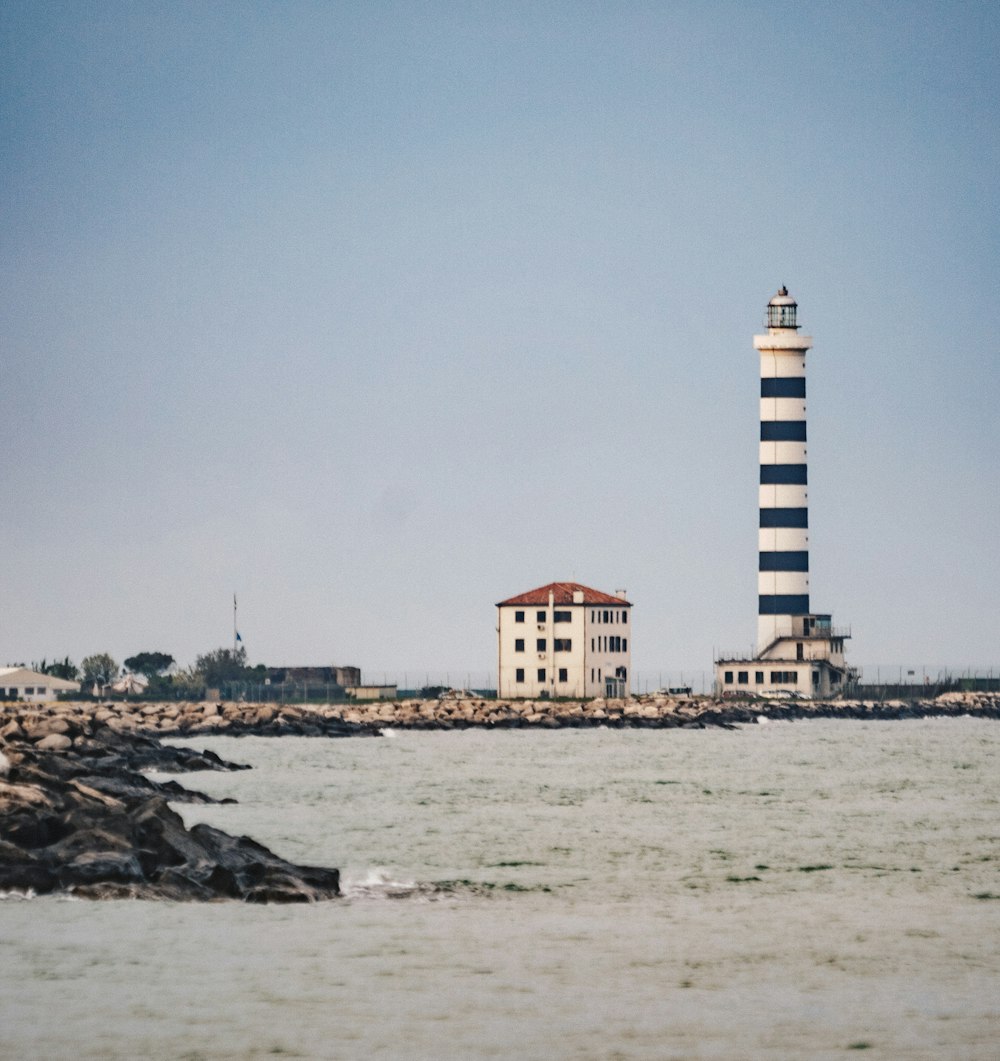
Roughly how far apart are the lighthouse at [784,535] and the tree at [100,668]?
141 feet

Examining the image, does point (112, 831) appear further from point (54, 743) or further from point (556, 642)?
point (556, 642)

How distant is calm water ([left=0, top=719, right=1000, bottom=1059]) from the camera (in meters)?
13.0

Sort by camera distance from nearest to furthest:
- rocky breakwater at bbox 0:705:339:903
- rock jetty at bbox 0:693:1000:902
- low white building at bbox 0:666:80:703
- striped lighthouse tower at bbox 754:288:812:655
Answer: rocky breakwater at bbox 0:705:339:903 → rock jetty at bbox 0:693:1000:902 → striped lighthouse tower at bbox 754:288:812:655 → low white building at bbox 0:666:80:703

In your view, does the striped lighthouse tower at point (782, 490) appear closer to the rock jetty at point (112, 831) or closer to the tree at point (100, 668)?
the rock jetty at point (112, 831)

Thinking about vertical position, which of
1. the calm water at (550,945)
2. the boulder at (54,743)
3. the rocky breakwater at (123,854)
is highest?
the boulder at (54,743)

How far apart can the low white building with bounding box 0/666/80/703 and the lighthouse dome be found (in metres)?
39.1

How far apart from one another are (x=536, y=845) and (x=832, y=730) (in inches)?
1882

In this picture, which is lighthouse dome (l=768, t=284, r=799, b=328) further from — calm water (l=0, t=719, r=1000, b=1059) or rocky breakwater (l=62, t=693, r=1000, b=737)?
calm water (l=0, t=719, r=1000, b=1059)

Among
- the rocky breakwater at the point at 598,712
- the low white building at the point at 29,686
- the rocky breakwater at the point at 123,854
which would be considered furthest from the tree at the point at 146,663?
the rocky breakwater at the point at 123,854

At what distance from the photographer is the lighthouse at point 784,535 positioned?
79.8 metres

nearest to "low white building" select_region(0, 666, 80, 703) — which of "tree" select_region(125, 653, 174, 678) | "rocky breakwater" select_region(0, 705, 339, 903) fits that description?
"tree" select_region(125, 653, 174, 678)

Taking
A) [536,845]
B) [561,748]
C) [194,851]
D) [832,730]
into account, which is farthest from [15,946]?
[832,730]

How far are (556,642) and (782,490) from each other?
1213 centimetres

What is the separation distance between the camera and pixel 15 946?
16.0m
